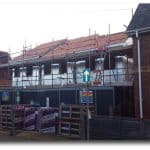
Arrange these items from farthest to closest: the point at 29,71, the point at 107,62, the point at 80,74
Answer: the point at 29,71 → the point at 80,74 → the point at 107,62

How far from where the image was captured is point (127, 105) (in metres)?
28.9

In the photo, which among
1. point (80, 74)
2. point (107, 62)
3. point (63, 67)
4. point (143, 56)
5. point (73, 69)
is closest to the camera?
point (143, 56)

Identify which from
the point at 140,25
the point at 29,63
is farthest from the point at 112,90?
the point at 29,63

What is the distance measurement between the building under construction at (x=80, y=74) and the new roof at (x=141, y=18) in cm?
281

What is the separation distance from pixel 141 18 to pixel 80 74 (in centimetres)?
911

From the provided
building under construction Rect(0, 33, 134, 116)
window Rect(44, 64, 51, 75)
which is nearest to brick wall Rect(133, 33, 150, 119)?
building under construction Rect(0, 33, 134, 116)

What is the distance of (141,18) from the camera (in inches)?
1088

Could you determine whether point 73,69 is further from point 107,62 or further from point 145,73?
point 145,73

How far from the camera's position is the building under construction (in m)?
28.6

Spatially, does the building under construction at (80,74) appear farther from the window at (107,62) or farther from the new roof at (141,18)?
the new roof at (141,18)

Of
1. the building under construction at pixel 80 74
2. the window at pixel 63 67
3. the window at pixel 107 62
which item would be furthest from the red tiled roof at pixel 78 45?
the window at pixel 107 62

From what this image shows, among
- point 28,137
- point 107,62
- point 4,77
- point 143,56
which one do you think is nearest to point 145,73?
point 143,56

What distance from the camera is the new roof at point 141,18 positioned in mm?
26678

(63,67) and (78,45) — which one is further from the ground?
(78,45)
